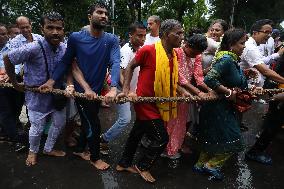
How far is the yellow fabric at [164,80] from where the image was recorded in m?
3.58

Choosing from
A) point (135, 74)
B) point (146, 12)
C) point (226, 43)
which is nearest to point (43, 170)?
point (135, 74)

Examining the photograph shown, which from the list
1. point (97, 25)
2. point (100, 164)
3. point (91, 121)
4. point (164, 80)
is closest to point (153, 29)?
point (97, 25)

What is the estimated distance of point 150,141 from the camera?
3826 mm

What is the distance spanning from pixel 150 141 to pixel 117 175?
603 millimetres

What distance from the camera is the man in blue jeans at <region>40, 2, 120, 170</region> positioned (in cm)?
384

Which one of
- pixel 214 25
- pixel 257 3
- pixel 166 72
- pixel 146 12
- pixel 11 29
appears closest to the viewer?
pixel 166 72

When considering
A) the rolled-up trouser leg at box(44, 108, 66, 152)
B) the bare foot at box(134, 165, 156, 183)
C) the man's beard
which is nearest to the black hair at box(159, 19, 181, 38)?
the man's beard

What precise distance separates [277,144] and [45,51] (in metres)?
3.70

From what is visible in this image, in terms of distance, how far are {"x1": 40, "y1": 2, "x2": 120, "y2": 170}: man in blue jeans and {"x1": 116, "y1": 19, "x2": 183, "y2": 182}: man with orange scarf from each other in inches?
14.2

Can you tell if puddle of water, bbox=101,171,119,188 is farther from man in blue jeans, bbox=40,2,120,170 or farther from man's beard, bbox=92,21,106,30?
man's beard, bbox=92,21,106,30

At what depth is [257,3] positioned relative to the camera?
35.4 metres

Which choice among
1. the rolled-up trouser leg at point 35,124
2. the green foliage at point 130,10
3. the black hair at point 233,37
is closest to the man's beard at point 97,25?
the rolled-up trouser leg at point 35,124

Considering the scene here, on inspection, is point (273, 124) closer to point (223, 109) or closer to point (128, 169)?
point (223, 109)

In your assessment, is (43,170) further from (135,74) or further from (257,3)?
(257,3)
